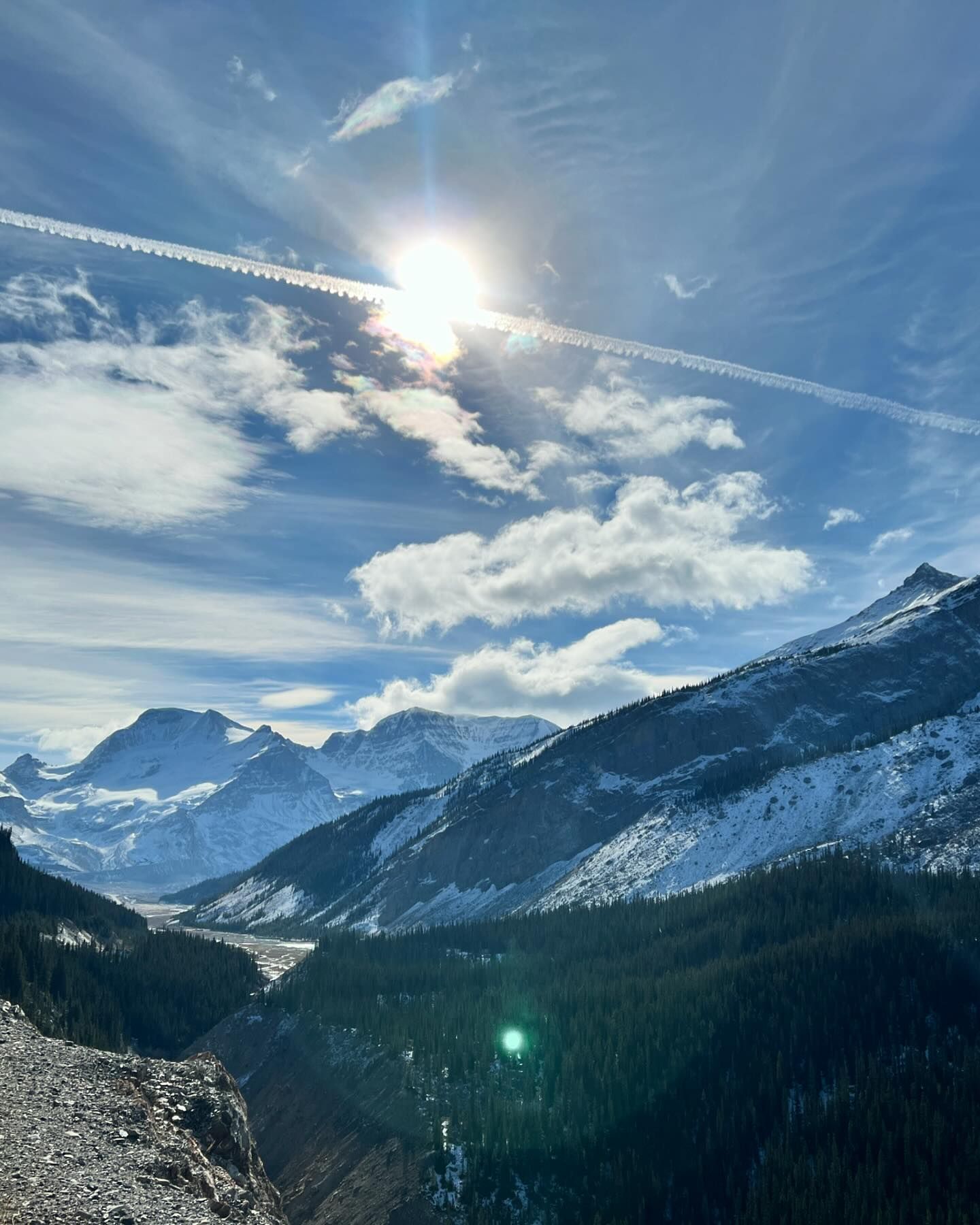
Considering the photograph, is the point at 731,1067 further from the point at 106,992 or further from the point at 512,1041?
the point at 106,992

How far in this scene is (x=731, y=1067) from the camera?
379 feet

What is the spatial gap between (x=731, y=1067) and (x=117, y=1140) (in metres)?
85.8

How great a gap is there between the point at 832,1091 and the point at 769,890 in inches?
2748

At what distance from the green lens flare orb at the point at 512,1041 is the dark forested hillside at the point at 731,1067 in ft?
4.83

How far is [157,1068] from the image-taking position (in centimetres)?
7312

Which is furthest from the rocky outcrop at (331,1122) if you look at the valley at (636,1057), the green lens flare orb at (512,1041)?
the green lens flare orb at (512,1041)

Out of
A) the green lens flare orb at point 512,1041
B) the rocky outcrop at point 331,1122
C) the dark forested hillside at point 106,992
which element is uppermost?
the dark forested hillside at point 106,992

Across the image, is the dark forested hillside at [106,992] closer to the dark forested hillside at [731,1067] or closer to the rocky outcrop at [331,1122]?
the rocky outcrop at [331,1122]

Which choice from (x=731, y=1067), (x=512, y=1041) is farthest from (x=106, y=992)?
(x=731, y=1067)

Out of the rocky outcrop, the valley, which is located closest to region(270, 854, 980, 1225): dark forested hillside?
the valley

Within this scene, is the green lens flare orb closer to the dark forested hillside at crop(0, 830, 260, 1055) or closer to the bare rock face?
the bare rock face

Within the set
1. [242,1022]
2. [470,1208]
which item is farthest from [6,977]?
[470,1208]

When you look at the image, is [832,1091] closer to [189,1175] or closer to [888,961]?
[888,961]

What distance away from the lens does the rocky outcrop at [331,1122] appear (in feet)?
336
